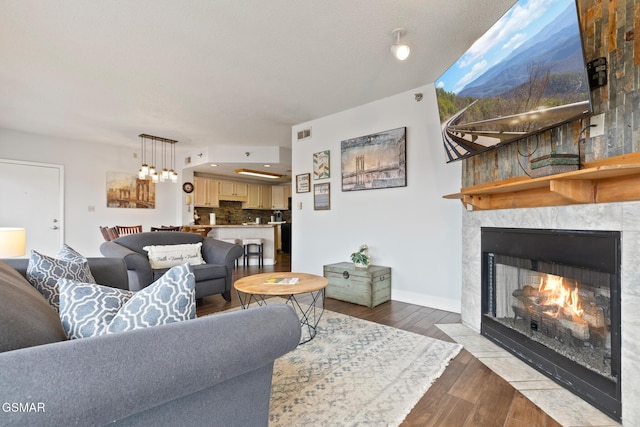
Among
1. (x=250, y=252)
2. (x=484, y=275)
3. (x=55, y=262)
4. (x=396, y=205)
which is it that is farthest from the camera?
(x=250, y=252)

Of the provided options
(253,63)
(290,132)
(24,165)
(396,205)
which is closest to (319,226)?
(396,205)

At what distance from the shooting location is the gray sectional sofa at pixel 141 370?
545mm

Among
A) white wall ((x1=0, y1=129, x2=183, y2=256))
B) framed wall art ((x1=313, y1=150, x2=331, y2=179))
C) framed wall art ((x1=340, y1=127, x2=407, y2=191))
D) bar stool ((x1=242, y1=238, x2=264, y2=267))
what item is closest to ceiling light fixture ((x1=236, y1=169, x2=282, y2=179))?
bar stool ((x1=242, y1=238, x2=264, y2=267))

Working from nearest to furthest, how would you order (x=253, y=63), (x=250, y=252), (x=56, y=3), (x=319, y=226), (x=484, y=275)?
(x=56, y=3) < (x=484, y=275) < (x=253, y=63) < (x=319, y=226) < (x=250, y=252)

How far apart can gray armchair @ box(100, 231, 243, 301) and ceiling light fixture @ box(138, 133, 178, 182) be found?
1.95m

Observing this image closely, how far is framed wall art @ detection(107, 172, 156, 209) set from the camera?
19.3 ft

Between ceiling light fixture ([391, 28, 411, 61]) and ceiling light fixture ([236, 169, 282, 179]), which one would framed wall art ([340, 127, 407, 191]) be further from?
ceiling light fixture ([236, 169, 282, 179])

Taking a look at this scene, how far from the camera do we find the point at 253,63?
2.79 meters

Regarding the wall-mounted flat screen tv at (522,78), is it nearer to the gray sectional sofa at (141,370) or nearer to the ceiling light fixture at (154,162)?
the gray sectional sofa at (141,370)

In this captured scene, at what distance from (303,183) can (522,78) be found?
315 centimetres

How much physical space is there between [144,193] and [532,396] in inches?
278

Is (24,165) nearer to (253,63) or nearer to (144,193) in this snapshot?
(144,193)

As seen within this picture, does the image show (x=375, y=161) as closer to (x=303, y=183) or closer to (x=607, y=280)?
(x=303, y=183)

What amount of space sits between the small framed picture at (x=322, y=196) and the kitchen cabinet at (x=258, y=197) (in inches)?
180
